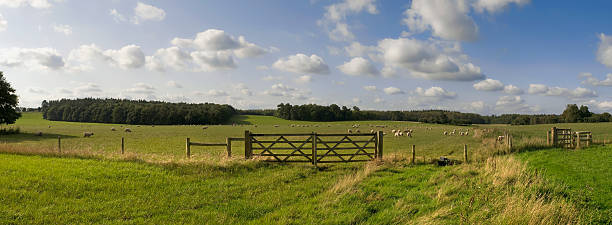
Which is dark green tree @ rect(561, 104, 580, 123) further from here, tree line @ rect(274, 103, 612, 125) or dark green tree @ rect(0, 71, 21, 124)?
dark green tree @ rect(0, 71, 21, 124)

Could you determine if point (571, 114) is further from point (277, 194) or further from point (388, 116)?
point (277, 194)

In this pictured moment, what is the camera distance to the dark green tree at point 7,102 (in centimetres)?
4316

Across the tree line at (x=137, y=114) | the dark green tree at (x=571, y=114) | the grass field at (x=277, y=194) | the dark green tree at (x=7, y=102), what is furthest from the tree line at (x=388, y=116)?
the grass field at (x=277, y=194)

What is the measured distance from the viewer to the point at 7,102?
43938 mm

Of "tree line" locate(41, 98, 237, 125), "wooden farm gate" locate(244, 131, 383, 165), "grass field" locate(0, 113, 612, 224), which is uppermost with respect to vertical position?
"tree line" locate(41, 98, 237, 125)

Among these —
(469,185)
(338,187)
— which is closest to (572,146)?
(469,185)

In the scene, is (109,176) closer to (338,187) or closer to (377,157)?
(338,187)

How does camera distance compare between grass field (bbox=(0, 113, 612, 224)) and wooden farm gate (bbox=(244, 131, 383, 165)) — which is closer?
grass field (bbox=(0, 113, 612, 224))

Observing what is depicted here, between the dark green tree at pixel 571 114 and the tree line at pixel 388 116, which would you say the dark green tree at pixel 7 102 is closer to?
the tree line at pixel 388 116

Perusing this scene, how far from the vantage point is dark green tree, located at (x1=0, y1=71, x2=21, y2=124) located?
43.2m

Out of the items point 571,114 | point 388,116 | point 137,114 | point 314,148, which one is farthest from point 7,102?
point 571,114

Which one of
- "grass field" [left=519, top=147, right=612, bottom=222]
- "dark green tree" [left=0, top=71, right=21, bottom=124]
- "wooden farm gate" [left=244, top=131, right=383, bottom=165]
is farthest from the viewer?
"dark green tree" [left=0, top=71, right=21, bottom=124]

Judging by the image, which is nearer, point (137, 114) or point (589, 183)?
point (589, 183)

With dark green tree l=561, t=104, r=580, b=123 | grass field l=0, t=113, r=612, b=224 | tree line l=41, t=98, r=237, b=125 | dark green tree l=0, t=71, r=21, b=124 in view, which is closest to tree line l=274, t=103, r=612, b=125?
dark green tree l=561, t=104, r=580, b=123
